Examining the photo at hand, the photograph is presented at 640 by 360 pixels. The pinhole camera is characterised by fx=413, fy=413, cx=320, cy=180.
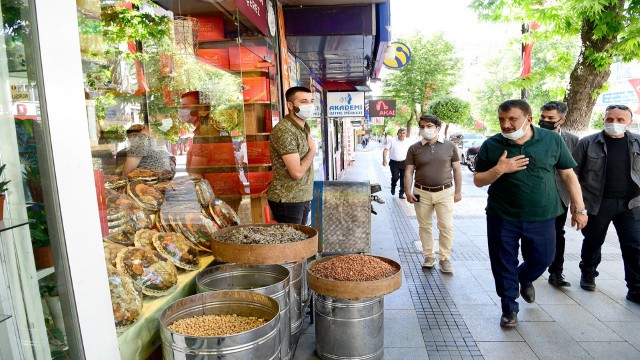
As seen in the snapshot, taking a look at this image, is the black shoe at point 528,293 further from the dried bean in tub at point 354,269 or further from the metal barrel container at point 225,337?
the metal barrel container at point 225,337

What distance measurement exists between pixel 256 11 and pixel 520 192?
3.15 meters

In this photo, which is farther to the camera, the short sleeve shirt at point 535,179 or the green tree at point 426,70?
the green tree at point 426,70

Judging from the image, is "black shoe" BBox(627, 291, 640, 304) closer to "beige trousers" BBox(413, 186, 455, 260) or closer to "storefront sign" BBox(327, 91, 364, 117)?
"beige trousers" BBox(413, 186, 455, 260)

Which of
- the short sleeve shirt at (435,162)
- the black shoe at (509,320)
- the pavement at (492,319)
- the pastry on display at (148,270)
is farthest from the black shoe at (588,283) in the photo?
the pastry on display at (148,270)

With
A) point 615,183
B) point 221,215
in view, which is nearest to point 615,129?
point 615,183

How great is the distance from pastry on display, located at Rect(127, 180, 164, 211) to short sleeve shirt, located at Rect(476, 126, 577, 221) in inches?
113

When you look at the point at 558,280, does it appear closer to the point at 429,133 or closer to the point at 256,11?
the point at 429,133

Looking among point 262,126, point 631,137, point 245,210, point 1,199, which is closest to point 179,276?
point 1,199

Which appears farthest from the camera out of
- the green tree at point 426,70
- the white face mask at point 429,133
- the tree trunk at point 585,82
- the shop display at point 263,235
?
the green tree at point 426,70

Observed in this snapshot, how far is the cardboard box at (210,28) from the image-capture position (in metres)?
4.66

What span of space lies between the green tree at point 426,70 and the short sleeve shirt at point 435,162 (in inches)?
737

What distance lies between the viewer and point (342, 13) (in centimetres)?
606

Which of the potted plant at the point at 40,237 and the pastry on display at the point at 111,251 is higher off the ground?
the potted plant at the point at 40,237

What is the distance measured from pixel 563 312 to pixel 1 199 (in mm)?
4517
